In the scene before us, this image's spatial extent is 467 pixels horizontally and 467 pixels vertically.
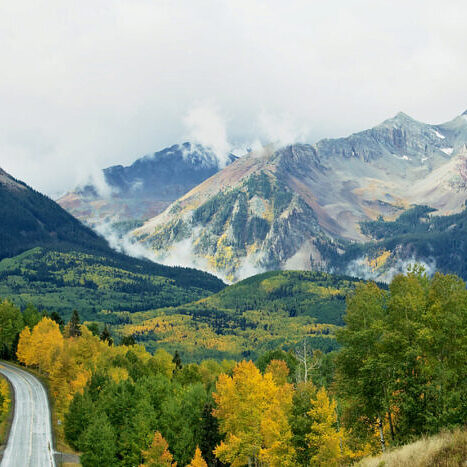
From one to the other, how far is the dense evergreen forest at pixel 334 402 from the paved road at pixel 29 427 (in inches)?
180

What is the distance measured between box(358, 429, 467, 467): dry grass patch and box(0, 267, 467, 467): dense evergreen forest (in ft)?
16.0

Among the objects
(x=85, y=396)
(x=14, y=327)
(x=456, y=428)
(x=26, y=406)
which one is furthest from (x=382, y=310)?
(x=14, y=327)

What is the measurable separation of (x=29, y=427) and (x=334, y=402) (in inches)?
2598

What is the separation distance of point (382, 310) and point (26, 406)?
82279 mm

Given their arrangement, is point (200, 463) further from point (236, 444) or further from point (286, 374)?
point (286, 374)

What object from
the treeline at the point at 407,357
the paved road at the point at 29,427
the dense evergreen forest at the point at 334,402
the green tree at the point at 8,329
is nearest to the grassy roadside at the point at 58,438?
the paved road at the point at 29,427

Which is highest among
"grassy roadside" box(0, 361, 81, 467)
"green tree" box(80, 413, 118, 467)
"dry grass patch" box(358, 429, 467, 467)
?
"dry grass patch" box(358, 429, 467, 467)

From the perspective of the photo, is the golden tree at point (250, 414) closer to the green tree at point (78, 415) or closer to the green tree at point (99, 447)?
the green tree at point (99, 447)

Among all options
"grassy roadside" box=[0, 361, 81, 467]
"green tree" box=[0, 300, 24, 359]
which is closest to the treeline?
"grassy roadside" box=[0, 361, 81, 467]

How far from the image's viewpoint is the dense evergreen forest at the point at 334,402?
1569 inches

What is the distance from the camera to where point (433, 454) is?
2752 cm

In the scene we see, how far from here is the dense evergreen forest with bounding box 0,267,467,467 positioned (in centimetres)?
3984

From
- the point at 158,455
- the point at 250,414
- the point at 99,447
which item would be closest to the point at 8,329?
the point at 99,447

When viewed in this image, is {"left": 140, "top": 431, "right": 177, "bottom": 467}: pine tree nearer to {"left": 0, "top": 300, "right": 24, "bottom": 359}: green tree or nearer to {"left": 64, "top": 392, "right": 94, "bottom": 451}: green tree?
{"left": 64, "top": 392, "right": 94, "bottom": 451}: green tree
